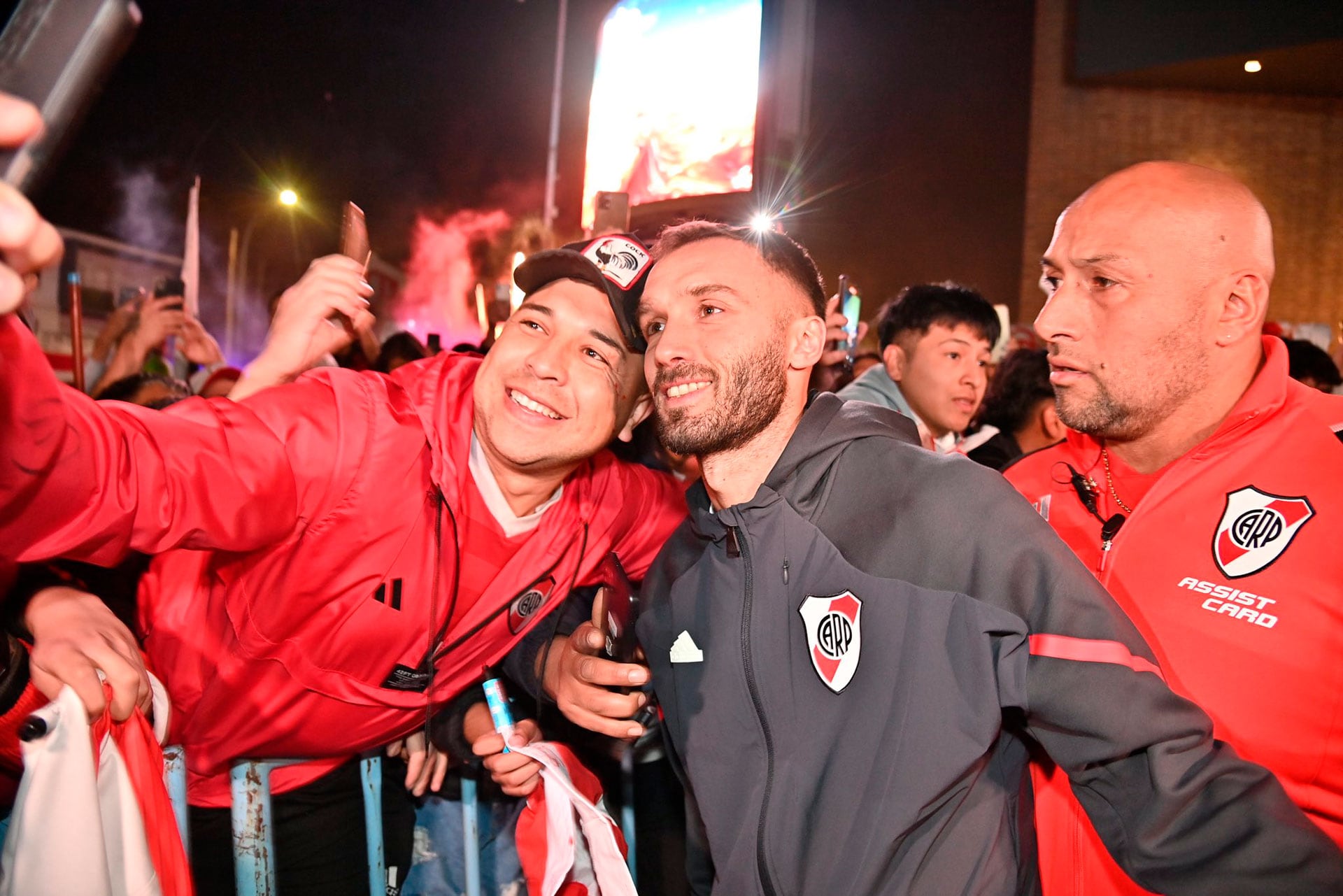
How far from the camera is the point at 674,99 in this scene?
497 inches

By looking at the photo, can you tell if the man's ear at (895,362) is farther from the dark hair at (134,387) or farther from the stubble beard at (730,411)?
the dark hair at (134,387)

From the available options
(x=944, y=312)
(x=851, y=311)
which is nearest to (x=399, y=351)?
(x=851, y=311)

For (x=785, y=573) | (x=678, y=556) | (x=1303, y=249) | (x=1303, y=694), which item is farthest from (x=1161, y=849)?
(x=1303, y=249)

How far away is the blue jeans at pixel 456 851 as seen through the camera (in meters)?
2.92

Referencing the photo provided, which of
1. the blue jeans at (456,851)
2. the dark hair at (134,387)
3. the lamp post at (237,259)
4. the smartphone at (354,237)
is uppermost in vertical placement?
the lamp post at (237,259)

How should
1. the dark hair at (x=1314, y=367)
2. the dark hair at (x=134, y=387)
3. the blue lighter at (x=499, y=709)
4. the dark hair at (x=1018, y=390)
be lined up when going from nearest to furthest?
the blue lighter at (x=499, y=709), the dark hair at (x=134, y=387), the dark hair at (x=1018, y=390), the dark hair at (x=1314, y=367)

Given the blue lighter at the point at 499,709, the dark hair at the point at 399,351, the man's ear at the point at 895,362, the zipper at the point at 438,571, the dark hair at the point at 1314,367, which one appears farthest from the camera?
the dark hair at the point at 399,351

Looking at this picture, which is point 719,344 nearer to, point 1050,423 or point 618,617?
point 618,617

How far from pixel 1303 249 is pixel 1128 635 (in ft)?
49.8

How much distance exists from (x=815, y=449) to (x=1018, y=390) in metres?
3.66

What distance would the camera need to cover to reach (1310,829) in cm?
158

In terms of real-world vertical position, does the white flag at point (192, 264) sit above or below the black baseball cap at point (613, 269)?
above

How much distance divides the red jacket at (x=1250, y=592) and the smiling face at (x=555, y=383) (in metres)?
1.47

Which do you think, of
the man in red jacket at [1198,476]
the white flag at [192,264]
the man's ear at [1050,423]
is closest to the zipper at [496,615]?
the man in red jacket at [1198,476]
